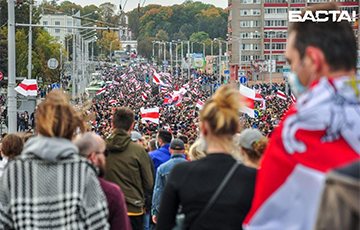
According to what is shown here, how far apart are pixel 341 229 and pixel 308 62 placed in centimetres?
89

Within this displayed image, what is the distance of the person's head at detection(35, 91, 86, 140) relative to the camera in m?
3.48

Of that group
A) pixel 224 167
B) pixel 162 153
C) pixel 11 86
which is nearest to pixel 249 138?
pixel 224 167

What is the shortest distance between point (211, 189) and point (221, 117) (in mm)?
423

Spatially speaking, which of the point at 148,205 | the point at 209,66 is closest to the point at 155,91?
the point at 148,205

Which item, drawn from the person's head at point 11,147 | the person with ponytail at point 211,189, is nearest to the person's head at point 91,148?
the person with ponytail at point 211,189

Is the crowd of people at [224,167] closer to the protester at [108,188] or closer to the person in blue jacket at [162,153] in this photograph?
the protester at [108,188]

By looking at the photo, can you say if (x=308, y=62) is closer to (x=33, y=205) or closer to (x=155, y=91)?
(x=33, y=205)

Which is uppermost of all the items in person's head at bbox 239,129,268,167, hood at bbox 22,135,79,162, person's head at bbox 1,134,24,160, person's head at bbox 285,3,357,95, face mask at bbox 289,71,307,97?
person's head at bbox 285,3,357,95

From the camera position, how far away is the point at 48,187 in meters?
3.40

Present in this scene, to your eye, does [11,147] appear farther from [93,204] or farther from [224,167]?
[224,167]

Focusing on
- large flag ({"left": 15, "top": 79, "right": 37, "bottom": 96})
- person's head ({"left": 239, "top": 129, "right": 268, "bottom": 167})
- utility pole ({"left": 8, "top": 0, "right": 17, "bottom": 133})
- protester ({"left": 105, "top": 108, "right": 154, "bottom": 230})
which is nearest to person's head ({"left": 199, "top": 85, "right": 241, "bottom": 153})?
person's head ({"left": 239, "top": 129, "right": 268, "bottom": 167})

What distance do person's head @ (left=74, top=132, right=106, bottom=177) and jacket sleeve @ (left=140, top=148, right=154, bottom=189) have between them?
2060 millimetres

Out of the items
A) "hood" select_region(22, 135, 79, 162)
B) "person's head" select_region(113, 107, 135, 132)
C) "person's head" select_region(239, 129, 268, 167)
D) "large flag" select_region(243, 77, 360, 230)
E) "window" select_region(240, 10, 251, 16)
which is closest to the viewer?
"large flag" select_region(243, 77, 360, 230)

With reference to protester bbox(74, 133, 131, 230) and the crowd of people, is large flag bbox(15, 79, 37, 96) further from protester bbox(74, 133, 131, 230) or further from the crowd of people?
protester bbox(74, 133, 131, 230)
